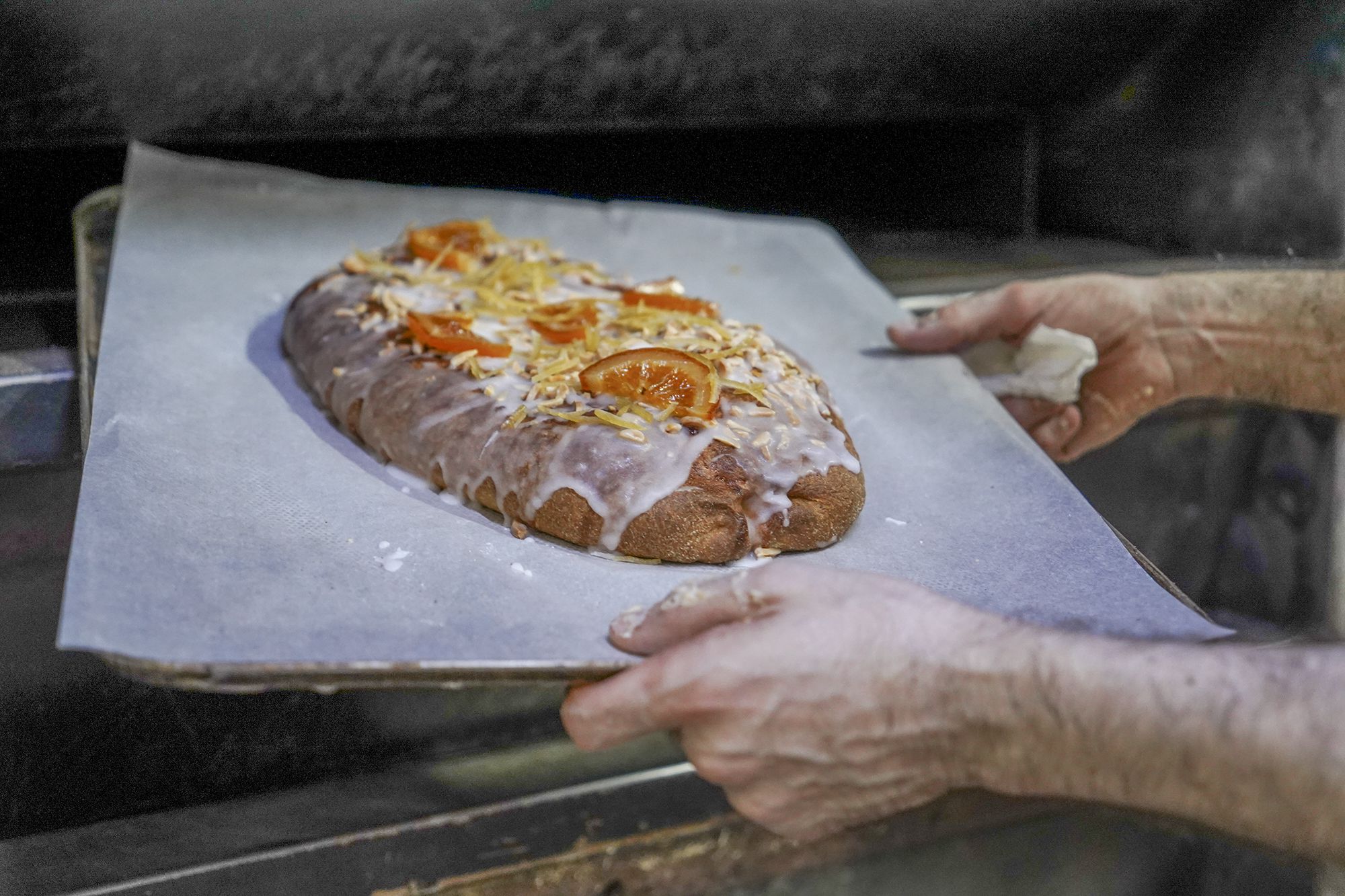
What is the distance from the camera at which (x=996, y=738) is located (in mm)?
1244

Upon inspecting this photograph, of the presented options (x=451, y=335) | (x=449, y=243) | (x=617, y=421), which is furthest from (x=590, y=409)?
A: (x=449, y=243)

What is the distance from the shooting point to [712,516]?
1.60m

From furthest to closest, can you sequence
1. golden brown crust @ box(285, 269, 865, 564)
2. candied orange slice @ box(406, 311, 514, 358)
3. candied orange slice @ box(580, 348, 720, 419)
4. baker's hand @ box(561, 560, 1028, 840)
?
1. candied orange slice @ box(406, 311, 514, 358)
2. candied orange slice @ box(580, 348, 720, 419)
3. golden brown crust @ box(285, 269, 865, 564)
4. baker's hand @ box(561, 560, 1028, 840)

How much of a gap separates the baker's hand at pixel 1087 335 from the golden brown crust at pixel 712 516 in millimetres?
635

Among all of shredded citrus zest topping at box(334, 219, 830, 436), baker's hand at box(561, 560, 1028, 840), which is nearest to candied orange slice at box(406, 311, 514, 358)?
shredded citrus zest topping at box(334, 219, 830, 436)

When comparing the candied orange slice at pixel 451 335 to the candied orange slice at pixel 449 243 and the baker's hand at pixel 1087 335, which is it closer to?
the candied orange slice at pixel 449 243

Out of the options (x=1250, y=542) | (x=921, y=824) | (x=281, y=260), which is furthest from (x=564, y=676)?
(x=1250, y=542)

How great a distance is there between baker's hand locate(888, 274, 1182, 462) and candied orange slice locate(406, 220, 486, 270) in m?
0.89

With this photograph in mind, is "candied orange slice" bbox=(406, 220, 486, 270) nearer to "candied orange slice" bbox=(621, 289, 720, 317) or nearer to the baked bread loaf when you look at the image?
the baked bread loaf

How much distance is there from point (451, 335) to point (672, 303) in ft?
1.41

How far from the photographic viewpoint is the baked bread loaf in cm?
161

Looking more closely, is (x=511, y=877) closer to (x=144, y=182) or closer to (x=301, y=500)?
(x=301, y=500)

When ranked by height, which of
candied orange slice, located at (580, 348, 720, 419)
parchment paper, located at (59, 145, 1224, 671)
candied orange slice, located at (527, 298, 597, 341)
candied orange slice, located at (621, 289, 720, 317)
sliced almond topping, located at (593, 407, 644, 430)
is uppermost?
candied orange slice, located at (580, 348, 720, 419)

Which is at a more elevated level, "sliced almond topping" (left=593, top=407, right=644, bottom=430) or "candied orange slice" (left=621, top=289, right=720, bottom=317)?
"candied orange slice" (left=621, top=289, right=720, bottom=317)
